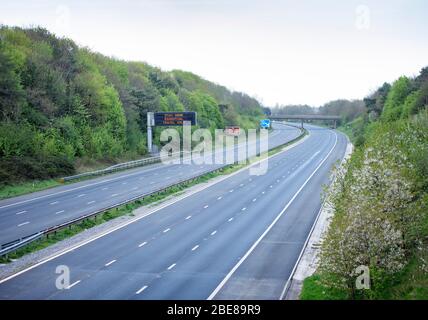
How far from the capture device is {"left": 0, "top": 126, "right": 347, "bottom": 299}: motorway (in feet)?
75.3

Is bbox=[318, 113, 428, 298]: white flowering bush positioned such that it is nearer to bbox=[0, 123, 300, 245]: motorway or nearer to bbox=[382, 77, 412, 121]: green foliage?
bbox=[0, 123, 300, 245]: motorway

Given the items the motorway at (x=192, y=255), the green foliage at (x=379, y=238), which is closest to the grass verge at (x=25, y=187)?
the motorway at (x=192, y=255)

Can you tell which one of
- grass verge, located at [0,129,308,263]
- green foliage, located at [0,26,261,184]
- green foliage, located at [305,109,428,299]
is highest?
green foliage, located at [0,26,261,184]

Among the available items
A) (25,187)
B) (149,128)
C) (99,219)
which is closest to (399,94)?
(149,128)

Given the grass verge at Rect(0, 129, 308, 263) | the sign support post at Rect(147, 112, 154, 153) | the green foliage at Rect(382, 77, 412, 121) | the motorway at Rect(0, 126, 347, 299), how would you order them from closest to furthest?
the motorway at Rect(0, 126, 347, 299) → the grass verge at Rect(0, 129, 308, 263) → the sign support post at Rect(147, 112, 154, 153) → the green foliage at Rect(382, 77, 412, 121)

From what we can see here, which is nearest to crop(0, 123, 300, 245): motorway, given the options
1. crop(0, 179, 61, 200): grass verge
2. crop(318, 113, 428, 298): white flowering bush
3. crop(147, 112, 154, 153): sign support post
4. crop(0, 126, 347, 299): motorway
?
crop(0, 179, 61, 200): grass verge

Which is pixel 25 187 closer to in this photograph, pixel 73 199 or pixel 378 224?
pixel 73 199

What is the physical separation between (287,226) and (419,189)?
9.94 metres

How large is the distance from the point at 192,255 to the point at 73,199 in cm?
1964

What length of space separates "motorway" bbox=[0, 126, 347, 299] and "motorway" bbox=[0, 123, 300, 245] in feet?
15.9

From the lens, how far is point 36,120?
61406mm

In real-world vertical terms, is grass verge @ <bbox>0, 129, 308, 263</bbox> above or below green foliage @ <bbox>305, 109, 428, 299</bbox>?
below
